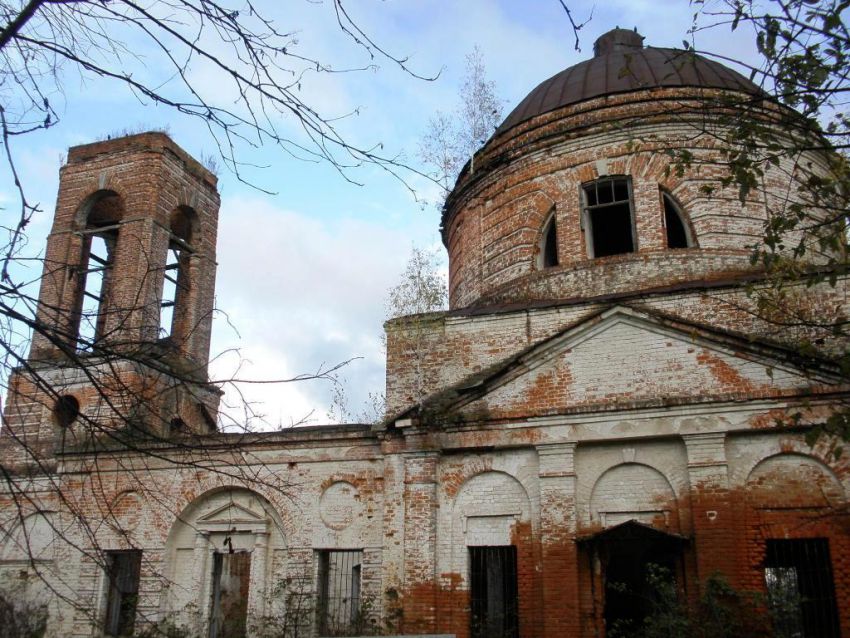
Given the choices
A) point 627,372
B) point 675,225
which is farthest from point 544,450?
point 675,225

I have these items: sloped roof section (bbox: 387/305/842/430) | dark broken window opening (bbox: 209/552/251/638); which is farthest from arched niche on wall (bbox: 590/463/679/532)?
dark broken window opening (bbox: 209/552/251/638)

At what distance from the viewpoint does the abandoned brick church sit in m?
9.93

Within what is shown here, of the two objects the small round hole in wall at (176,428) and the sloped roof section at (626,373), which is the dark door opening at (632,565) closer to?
the sloped roof section at (626,373)

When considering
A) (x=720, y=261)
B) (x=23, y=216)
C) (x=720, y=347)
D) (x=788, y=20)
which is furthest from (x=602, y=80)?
(x=23, y=216)

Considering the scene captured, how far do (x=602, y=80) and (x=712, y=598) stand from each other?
9.43 m

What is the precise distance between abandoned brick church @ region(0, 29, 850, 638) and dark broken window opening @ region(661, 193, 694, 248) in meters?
0.05

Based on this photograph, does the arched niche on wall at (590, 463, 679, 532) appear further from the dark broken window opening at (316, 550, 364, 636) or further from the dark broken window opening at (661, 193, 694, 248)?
the dark broken window opening at (661, 193, 694, 248)

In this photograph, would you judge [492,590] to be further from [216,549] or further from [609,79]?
[609,79]

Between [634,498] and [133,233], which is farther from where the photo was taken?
[133,233]

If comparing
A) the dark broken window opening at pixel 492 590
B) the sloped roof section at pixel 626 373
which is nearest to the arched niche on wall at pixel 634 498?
the sloped roof section at pixel 626 373

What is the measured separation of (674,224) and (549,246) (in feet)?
6.97

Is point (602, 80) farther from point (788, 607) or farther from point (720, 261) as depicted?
point (788, 607)

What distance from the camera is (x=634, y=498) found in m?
10.5

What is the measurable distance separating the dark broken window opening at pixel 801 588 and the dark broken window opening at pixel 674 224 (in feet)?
17.1
